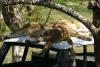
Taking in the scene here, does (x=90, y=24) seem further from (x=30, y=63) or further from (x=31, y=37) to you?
(x=30, y=63)

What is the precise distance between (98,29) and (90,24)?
173 mm

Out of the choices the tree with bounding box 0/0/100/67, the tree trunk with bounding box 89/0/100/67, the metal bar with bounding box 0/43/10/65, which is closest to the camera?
the tree with bounding box 0/0/100/67

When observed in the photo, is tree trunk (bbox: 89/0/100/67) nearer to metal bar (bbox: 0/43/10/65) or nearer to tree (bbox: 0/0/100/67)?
tree (bbox: 0/0/100/67)

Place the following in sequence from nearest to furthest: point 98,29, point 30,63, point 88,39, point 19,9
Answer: point 98,29 < point 88,39 < point 30,63 < point 19,9

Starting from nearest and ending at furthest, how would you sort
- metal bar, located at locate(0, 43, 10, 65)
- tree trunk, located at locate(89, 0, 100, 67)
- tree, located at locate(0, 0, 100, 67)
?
tree, located at locate(0, 0, 100, 67) → tree trunk, located at locate(89, 0, 100, 67) → metal bar, located at locate(0, 43, 10, 65)

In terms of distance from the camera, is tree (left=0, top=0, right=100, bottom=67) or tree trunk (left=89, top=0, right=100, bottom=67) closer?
tree (left=0, top=0, right=100, bottom=67)

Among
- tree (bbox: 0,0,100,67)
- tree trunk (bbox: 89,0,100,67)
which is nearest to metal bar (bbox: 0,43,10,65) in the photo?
tree (bbox: 0,0,100,67)

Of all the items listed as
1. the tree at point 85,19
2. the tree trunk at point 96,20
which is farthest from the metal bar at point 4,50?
the tree trunk at point 96,20

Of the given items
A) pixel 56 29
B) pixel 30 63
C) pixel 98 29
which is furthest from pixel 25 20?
pixel 98 29

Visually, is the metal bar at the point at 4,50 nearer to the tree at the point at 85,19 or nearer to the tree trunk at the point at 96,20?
the tree at the point at 85,19

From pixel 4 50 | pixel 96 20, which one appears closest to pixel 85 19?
pixel 96 20

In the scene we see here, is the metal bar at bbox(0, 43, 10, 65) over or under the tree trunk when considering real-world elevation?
under

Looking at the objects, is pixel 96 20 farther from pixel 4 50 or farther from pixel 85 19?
pixel 4 50

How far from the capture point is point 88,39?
223 inches
